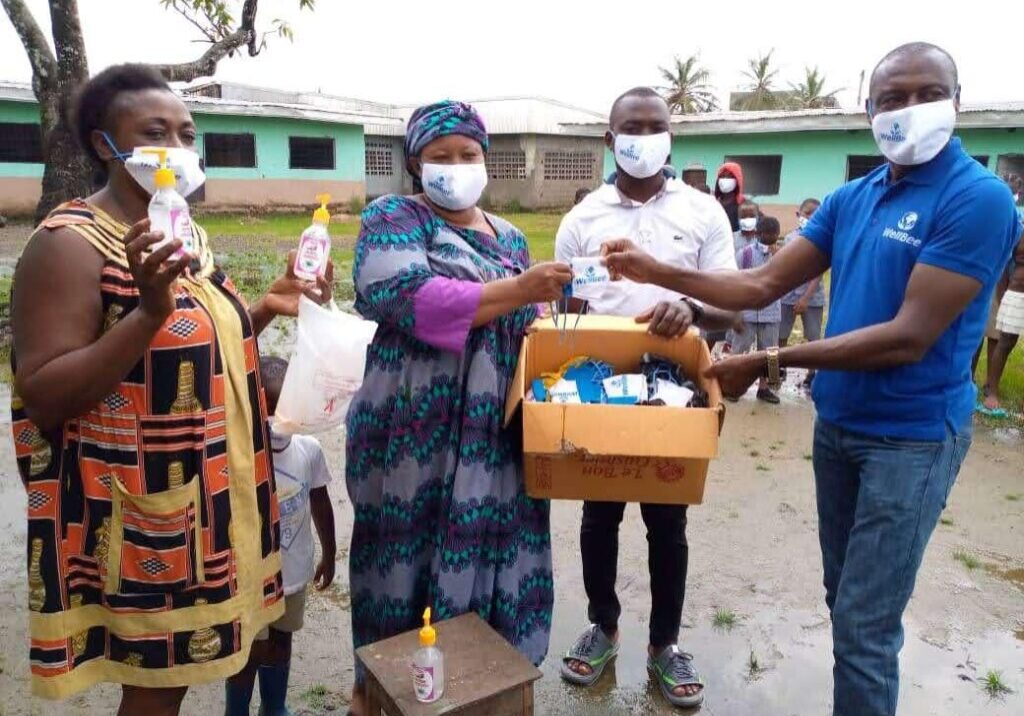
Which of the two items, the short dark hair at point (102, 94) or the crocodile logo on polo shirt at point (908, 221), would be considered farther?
the crocodile logo on polo shirt at point (908, 221)

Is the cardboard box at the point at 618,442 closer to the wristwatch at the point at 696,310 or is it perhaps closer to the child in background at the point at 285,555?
the wristwatch at the point at 696,310

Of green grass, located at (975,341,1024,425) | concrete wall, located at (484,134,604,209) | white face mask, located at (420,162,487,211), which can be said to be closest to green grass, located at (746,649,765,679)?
white face mask, located at (420,162,487,211)

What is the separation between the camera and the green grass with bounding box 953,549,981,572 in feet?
12.5

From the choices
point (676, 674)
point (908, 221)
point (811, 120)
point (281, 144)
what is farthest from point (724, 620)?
point (281, 144)

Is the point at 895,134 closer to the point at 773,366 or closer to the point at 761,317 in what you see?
the point at 773,366

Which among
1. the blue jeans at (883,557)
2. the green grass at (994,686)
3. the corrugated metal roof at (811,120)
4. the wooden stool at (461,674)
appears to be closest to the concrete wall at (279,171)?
the corrugated metal roof at (811,120)

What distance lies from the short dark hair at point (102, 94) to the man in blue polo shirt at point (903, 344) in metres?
1.73

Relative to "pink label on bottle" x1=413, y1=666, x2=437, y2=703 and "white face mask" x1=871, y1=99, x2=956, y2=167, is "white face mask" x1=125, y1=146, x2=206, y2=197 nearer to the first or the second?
"pink label on bottle" x1=413, y1=666, x2=437, y2=703

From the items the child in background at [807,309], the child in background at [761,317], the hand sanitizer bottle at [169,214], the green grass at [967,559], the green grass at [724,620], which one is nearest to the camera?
the hand sanitizer bottle at [169,214]

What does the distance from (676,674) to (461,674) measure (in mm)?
1109

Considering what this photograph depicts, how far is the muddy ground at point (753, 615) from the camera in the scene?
2805 millimetres

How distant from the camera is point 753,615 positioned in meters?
3.35

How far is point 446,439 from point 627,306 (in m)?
0.95

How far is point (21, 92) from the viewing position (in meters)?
18.1
